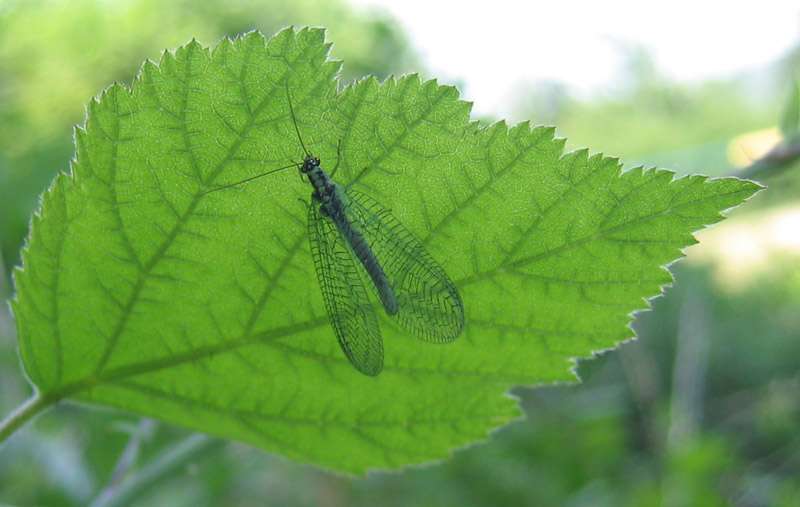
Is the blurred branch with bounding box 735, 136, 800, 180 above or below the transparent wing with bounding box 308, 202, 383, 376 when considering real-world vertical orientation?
above

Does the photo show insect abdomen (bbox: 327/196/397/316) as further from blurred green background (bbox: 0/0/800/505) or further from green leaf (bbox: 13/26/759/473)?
blurred green background (bbox: 0/0/800/505)

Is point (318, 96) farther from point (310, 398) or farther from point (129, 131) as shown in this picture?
point (310, 398)

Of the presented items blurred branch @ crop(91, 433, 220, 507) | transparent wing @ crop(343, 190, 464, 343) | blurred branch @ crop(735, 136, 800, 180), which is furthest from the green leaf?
blurred branch @ crop(735, 136, 800, 180)

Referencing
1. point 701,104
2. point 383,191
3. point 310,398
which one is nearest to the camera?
point 383,191

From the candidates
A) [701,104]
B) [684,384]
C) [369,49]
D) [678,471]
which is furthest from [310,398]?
[701,104]

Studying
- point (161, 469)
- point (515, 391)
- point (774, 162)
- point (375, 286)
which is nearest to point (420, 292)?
point (375, 286)

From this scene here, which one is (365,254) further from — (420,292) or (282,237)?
(282,237)
